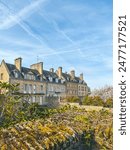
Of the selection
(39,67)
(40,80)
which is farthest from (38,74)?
(39,67)

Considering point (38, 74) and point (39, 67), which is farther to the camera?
point (39, 67)

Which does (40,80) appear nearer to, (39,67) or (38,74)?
(38,74)

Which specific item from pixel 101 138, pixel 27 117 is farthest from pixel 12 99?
pixel 101 138

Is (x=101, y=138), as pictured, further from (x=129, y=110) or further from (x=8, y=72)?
(x=8, y=72)

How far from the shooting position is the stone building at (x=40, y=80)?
114ft

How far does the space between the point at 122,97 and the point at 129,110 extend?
13 centimetres

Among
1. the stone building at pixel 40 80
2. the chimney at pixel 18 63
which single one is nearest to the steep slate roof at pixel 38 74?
the stone building at pixel 40 80

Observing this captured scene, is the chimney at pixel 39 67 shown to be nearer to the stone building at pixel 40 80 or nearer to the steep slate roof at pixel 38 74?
the stone building at pixel 40 80

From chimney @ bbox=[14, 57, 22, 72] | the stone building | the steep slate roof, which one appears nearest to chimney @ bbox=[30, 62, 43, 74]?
the stone building

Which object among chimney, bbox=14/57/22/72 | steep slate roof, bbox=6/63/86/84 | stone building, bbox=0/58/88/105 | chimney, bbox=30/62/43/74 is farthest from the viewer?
chimney, bbox=30/62/43/74

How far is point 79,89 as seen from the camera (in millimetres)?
53875

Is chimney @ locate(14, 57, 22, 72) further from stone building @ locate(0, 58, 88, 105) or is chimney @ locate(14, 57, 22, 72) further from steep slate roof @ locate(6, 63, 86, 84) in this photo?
steep slate roof @ locate(6, 63, 86, 84)

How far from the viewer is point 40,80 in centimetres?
4059

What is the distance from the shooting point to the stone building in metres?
34.6
